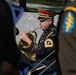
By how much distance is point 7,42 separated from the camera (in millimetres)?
1916

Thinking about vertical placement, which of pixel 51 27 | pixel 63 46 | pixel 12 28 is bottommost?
pixel 51 27

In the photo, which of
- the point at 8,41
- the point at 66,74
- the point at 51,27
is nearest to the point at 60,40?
the point at 66,74

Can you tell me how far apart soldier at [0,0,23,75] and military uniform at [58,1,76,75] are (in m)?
0.24

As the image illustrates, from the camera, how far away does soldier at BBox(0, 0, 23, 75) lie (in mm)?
1833

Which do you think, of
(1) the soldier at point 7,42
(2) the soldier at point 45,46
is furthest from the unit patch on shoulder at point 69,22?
(2) the soldier at point 45,46

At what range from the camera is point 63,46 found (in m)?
2.07

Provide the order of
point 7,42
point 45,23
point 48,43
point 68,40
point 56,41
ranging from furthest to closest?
point 45,23 < point 48,43 < point 56,41 < point 68,40 < point 7,42

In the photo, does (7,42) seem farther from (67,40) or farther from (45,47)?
(45,47)

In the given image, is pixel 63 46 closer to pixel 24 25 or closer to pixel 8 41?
pixel 8 41

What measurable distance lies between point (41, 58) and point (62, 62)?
2.60m

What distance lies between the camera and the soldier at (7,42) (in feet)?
6.01

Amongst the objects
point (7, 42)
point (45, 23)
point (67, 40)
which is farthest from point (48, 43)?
point (7, 42)

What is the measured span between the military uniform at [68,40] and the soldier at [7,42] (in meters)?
0.24

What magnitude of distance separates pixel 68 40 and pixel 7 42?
0.33 metres
